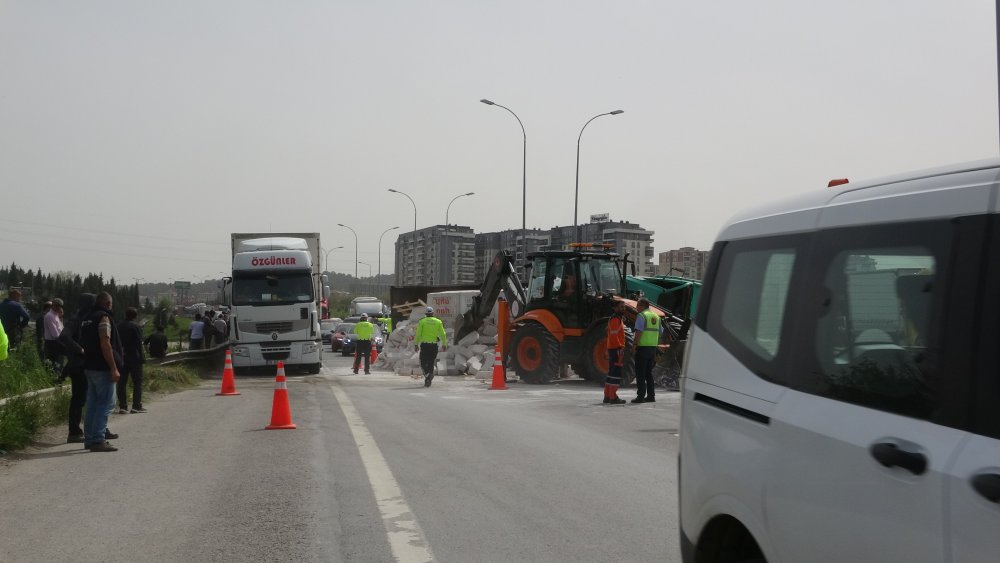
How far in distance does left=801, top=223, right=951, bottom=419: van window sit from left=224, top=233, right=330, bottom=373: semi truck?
23.7 meters

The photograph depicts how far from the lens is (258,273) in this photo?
2630cm

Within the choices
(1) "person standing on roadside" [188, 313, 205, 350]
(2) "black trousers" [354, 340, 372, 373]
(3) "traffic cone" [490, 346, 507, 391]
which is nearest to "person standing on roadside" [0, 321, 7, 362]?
(3) "traffic cone" [490, 346, 507, 391]

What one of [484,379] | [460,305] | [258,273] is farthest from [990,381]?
[460,305]

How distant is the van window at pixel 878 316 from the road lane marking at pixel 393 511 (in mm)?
3284

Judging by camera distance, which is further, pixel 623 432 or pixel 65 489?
pixel 623 432

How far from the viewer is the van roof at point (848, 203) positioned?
8.95 ft

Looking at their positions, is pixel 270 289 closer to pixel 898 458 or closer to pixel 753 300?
pixel 753 300

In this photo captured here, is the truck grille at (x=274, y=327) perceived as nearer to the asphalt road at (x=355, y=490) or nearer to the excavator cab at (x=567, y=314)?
the excavator cab at (x=567, y=314)

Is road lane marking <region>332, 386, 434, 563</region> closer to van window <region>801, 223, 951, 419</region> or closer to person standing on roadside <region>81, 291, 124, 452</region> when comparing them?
person standing on roadside <region>81, 291, 124, 452</region>

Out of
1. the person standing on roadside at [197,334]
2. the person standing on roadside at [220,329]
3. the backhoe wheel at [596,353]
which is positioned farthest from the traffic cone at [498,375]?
the person standing on roadside at [220,329]

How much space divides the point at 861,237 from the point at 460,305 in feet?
90.1

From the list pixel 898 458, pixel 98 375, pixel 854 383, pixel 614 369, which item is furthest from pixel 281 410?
pixel 898 458

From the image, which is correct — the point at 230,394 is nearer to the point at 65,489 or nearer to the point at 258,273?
the point at 258,273

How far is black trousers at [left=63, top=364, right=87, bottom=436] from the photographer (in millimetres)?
11227
